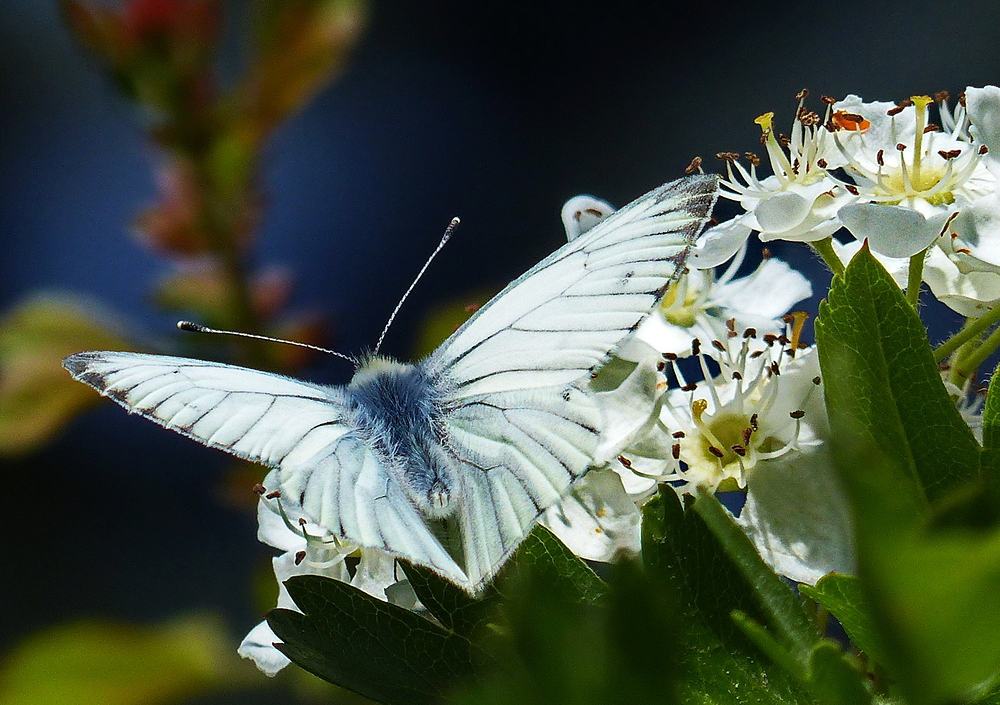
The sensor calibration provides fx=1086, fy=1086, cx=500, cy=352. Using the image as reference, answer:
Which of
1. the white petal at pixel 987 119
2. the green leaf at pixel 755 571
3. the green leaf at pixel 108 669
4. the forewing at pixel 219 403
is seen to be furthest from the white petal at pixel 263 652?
the green leaf at pixel 108 669

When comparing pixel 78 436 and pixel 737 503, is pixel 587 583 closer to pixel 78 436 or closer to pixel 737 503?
pixel 737 503

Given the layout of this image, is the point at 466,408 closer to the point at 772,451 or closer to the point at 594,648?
the point at 772,451

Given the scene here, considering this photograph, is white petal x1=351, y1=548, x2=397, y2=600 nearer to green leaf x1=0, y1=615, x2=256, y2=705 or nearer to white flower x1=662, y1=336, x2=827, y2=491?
white flower x1=662, y1=336, x2=827, y2=491

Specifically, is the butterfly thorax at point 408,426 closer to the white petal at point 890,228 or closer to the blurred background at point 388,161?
the white petal at point 890,228

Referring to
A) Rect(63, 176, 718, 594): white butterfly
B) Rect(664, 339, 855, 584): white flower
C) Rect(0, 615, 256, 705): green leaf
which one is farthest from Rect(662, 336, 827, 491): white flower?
Rect(0, 615, 256, 705): green leaf

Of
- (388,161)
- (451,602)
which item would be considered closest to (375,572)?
(451,602)

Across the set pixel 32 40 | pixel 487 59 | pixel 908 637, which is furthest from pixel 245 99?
pixel 32 40

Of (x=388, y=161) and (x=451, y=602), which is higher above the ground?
(x=388, y=161)

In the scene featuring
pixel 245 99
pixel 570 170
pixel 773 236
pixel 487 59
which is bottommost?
pixel 773 236
